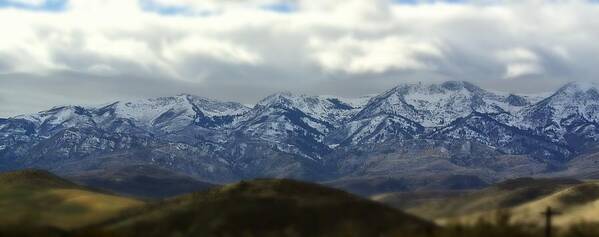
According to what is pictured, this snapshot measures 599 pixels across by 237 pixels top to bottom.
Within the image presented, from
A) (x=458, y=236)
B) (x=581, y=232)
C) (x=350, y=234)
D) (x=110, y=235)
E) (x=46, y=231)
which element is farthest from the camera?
(x=350, y=234)

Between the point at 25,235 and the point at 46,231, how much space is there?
14294mm

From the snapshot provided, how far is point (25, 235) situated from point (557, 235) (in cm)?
8856

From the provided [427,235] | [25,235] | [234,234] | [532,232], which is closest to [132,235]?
[234,234]

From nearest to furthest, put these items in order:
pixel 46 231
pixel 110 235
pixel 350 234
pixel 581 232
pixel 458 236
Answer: pixel 458 236 < pixel 581 232 < pixel 110 235 < pixel 46 231 < pixel 350 234

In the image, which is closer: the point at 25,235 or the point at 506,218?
the point at 506,218

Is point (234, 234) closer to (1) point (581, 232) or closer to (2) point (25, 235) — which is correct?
(2) point (25, 235)

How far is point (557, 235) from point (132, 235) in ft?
315

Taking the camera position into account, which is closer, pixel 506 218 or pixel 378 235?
pixel 506 218

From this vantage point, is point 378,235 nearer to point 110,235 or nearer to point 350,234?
point 350,234

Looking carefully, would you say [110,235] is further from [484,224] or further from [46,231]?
[484,224]

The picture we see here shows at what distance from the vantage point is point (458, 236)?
12400 cm

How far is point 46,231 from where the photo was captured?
17175 cm

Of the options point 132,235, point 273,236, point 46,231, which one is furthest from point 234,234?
point 46,231

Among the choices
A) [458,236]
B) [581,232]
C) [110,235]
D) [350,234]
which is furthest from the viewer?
[350,234]
